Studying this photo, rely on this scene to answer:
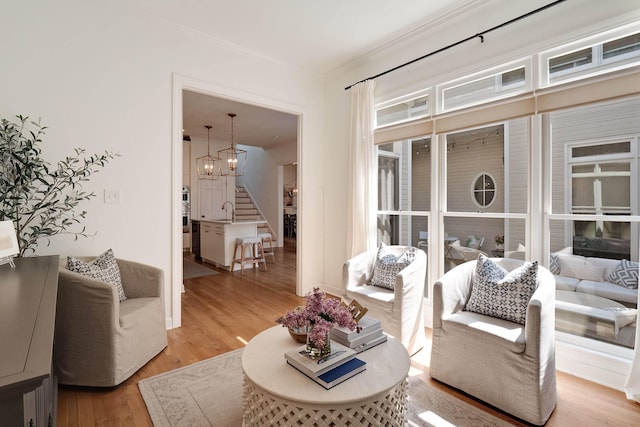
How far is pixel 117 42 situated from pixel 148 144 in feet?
3.06

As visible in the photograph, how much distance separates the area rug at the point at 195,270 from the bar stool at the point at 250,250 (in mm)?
472

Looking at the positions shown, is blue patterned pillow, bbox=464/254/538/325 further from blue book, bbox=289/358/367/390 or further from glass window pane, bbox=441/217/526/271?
blue book, bbox=289/358/367/390

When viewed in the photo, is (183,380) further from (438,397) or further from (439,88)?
(439,88)

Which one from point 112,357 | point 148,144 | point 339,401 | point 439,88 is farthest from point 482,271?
point 148,144

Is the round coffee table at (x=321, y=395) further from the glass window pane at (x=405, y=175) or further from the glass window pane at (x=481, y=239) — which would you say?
the glass window pane at (x=405, y=175)

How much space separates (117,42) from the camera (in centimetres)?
294

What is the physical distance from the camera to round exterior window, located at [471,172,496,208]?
303 centimetres

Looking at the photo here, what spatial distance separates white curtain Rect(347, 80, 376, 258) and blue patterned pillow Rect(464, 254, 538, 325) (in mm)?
1538

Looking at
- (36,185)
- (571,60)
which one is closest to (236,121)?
(36,185)

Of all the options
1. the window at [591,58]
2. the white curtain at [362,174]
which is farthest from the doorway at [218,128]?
the window at [591,58]

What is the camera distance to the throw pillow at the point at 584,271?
2.44 metres

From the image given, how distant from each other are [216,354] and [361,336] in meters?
1.51

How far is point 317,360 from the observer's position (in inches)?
61.9

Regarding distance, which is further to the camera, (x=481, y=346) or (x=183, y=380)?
(x=183, y=380)
